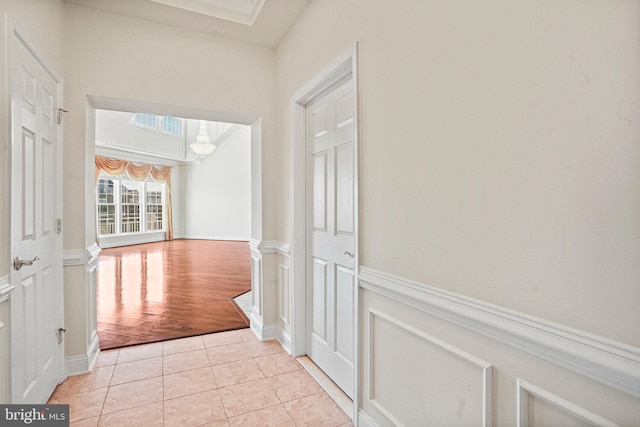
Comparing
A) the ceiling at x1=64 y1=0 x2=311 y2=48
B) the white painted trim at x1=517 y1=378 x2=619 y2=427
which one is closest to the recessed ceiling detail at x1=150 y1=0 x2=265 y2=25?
the ceiling at x1=64 y1=0 x2=311 y2=48

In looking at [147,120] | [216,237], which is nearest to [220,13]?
[147,120]

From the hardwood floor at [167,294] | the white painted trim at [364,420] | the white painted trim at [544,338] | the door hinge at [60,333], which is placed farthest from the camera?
the hardwood floor at [167,294]

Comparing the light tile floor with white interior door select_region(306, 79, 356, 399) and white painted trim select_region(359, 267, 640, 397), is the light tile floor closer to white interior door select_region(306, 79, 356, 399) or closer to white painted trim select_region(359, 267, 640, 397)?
white interior door select_region(306, 79, 356, 399)

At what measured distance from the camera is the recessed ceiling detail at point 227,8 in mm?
2586

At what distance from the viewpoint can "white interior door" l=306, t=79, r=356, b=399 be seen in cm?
221

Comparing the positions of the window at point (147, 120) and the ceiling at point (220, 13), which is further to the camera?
the window at point (147, 120)

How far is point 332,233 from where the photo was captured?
2.43 m

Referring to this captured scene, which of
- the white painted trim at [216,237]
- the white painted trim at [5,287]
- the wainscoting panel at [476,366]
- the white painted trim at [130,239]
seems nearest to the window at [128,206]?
the white painted trim at [130,239]

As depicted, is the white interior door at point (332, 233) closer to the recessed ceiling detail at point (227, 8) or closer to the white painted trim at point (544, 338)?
the white painted trim at point (544, 338)

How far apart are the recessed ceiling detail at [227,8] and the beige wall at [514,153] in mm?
1443

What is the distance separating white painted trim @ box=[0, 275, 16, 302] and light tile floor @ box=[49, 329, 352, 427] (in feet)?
3.01

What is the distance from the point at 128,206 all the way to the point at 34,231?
30.5 feet

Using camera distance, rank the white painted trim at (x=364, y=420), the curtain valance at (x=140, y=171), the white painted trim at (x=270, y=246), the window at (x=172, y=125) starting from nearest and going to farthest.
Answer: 1. the white painted trim at (x=364, y=420)
2. the white painted trim at (x=270, y=246)
3. the curtain valance at (x=140, y=171)
4. the window at (x=172, y=125)

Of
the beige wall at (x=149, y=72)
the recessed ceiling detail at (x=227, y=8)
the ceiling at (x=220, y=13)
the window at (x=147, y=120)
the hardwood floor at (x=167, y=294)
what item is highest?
the window at (x=147, y=120)
